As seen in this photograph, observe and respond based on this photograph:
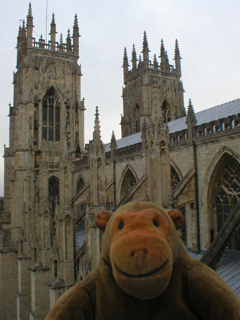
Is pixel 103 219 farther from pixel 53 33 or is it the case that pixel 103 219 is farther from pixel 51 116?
pixel 53 33

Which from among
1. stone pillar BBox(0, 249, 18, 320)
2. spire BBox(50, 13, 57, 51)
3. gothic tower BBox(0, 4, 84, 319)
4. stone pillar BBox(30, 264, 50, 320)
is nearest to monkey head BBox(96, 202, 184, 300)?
stone pillar BBox(30, 264, 50, 320)

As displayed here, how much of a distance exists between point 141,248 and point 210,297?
26.2 inches

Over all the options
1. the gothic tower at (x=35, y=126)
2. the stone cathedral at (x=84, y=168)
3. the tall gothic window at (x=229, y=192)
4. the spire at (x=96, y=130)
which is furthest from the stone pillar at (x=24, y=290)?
the tall gothic window at (x=229, y=192)

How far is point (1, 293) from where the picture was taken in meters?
20.1

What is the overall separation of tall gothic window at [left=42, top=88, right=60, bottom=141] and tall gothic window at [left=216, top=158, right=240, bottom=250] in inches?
710

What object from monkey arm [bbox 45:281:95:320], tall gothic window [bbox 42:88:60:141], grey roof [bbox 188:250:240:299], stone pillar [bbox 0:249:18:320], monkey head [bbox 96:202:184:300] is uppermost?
tall gothic window [bbox 42:88:60:141]

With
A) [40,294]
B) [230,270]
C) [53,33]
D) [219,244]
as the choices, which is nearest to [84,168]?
[40,294]

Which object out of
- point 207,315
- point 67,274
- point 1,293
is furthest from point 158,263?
point 1,293

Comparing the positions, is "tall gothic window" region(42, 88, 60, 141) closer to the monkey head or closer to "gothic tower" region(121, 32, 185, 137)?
"gothic tower" region(121, 32, 185, 137)

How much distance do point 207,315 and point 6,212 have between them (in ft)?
86.2

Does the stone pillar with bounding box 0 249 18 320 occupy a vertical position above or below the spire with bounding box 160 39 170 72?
below

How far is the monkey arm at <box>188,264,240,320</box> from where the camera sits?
2268mm

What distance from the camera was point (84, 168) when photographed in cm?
2220

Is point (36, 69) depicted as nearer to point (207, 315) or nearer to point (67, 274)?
point (67, 274)
